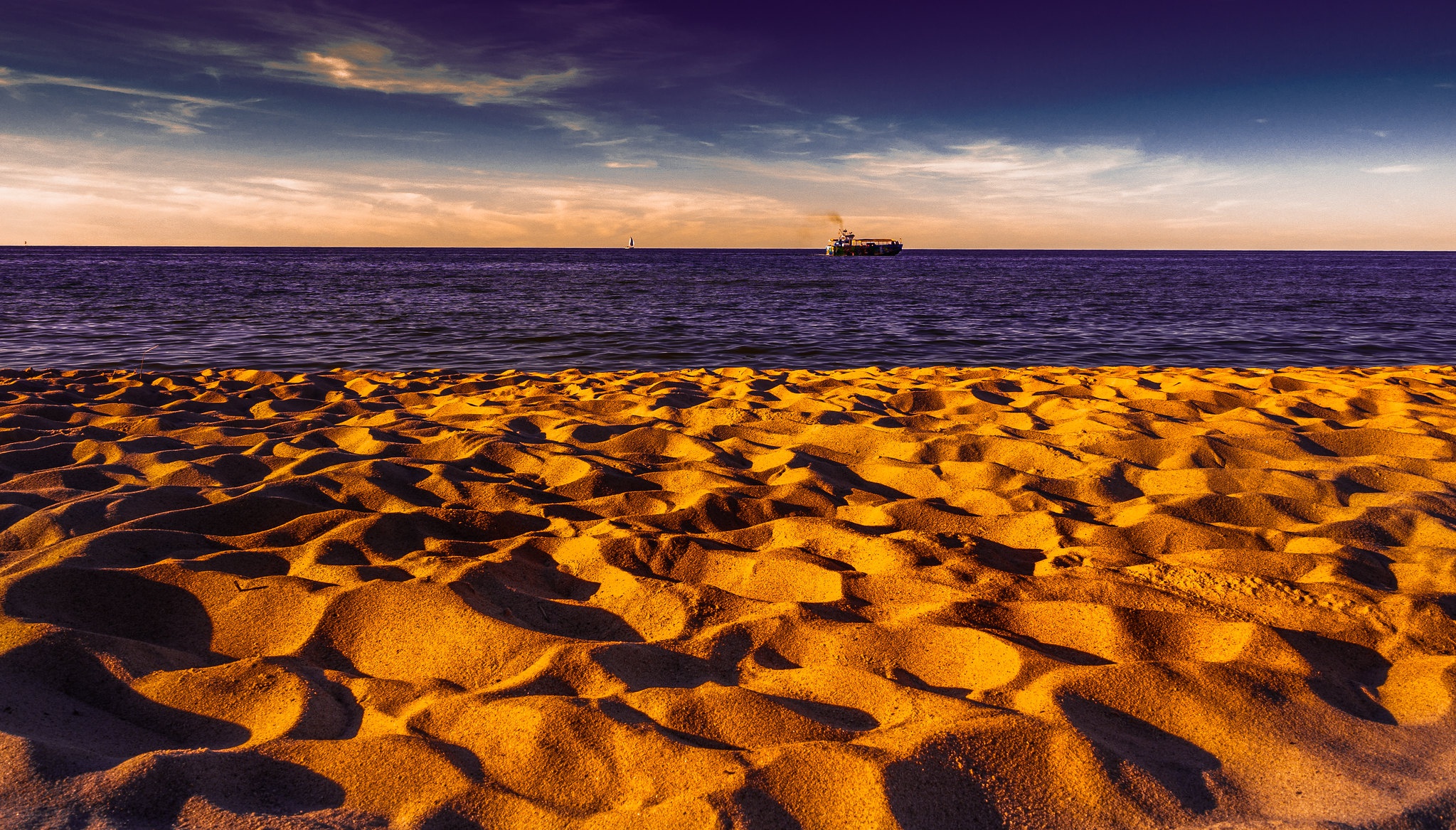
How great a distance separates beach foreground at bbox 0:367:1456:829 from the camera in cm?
181

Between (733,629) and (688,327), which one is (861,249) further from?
(733,629)

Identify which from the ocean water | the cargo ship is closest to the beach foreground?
the ocean water

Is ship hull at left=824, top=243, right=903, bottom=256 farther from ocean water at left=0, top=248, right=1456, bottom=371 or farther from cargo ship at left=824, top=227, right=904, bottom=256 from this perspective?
ocean water at left=0, top=248, right=1456, bottom=371

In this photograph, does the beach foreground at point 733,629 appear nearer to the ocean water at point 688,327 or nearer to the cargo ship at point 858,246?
the ocean water at point 688,327

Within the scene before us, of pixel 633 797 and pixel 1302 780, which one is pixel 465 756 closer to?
pixel 633 797

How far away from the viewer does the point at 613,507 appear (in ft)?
12.8

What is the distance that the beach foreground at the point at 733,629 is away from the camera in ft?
5.94

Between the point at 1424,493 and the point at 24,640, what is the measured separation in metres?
6.16

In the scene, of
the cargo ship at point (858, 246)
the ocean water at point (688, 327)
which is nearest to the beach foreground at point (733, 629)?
the ocean water at point (688, 327)

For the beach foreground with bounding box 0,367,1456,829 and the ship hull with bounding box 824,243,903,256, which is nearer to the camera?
the beach foreground with bounding box 0,367,1456,829

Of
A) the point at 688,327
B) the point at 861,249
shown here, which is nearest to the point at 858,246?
the point at 861,249

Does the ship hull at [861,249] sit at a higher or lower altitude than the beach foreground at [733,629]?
higher

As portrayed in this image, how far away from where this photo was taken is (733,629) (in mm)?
2617

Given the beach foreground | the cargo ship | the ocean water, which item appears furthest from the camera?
the cargo ship
